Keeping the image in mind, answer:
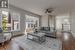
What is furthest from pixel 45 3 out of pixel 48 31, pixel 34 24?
pixel 34 24

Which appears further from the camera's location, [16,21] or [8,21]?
[16,21]

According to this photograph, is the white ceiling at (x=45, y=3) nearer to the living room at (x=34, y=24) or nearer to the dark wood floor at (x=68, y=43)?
the living room at (x=34, y=24)

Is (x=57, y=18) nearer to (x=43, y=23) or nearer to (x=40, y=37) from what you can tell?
(x=43, y=23)

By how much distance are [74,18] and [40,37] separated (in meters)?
4.85

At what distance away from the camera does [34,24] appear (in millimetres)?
8773

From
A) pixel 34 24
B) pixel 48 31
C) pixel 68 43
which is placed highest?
pixel 34 24

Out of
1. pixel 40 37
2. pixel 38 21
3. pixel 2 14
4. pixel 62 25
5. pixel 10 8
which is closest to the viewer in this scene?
pixel 40 37

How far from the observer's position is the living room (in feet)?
12.7

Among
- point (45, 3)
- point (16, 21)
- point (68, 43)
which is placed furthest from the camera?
point (16, 21)

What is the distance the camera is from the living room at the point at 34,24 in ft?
12.7

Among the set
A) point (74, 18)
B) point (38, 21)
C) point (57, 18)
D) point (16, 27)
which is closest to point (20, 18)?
point (16, 27)

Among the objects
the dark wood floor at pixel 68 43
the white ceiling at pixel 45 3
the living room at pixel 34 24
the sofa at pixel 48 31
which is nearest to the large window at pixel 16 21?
the living room at pixel 34 24

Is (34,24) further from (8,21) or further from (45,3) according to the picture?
(45,3)

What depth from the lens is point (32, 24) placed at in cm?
865
